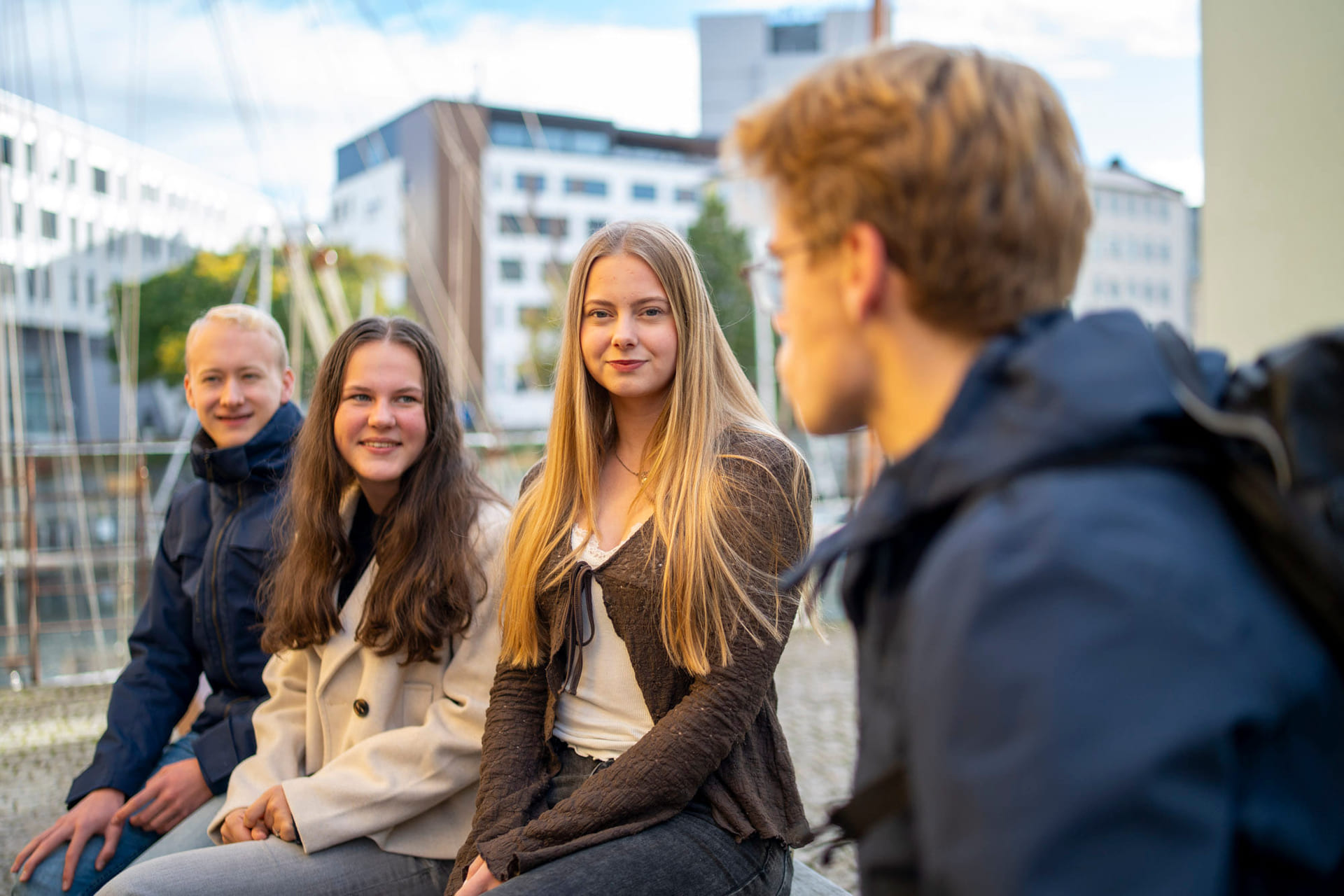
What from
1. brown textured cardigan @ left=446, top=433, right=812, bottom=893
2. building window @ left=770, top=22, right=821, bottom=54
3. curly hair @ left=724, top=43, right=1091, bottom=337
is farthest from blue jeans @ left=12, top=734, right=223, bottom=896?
building window @ left=770, top=22, right=821, bottom=54

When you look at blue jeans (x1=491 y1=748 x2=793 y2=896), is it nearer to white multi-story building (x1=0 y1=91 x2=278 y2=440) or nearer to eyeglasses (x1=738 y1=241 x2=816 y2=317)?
eyeglasses (x1=738 y1=241 x2=816 y2=317)

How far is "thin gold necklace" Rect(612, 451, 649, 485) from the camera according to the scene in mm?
2227

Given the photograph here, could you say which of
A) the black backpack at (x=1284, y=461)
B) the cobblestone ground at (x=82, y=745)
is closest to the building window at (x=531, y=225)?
the cobblestone ground at (x=82, y=745)

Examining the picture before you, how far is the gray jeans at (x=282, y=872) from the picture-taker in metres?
2.03

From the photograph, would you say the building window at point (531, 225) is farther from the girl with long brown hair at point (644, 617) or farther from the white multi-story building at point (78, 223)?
the girl with long brown hair at point (644, 617)

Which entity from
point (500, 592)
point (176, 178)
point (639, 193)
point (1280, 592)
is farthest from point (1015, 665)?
point (639, 193)

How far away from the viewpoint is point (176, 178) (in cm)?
3400

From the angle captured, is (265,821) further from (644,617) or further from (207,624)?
(644,617)

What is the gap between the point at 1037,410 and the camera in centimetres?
83

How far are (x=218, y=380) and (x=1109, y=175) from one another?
56401 mm

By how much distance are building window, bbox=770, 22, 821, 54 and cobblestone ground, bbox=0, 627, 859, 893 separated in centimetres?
7024

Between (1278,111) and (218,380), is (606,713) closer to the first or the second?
(218,380)

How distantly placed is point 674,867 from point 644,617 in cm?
47

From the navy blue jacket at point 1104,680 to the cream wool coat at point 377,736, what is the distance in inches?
63.2
